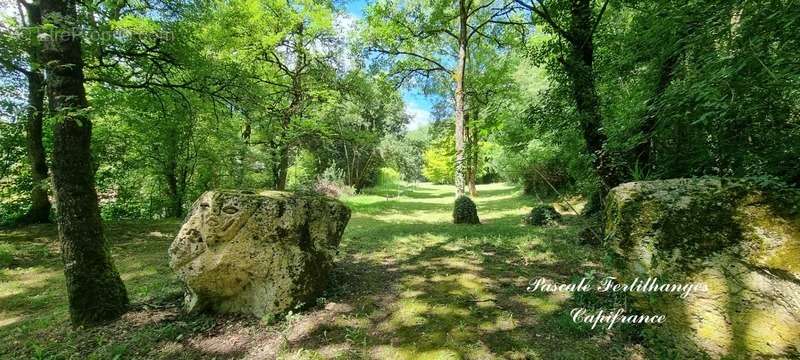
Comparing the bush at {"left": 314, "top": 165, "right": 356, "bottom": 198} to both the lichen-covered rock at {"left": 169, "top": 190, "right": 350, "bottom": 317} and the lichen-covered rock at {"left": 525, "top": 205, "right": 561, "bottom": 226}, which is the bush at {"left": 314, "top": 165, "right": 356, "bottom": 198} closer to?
the lichen-covered rock at {"left": 525, "top": 205, "right": 561, "bottom": 226}

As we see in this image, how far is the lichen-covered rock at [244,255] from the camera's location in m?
3.51

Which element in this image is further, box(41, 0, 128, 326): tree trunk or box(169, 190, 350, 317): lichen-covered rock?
box(169, 190, 350, 317): lichen-covered rock

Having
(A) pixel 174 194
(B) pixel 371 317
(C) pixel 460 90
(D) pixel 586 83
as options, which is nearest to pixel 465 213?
(C) pixel 460 90

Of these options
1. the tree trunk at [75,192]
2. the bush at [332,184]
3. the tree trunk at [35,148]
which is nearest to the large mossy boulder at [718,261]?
the tree trunk at [75,192]

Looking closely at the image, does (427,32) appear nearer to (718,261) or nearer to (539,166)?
(539,166)

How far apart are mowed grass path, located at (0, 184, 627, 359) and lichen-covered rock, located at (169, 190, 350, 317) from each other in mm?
205

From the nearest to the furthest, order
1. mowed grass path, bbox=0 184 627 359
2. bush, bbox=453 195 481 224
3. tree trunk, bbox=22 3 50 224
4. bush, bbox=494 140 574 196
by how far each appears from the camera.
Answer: mowed grass path, bbox=0 184 627 359 < tree trunk, bbox=22 3 50 224 < bush, bbox=453 195 481 224 < bush, bbox=494 140 574 196

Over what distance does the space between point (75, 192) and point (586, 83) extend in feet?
22.1

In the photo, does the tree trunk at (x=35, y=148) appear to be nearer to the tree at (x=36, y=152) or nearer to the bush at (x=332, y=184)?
the tree at (x=36, y=152)

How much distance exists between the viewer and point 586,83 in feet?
17.0

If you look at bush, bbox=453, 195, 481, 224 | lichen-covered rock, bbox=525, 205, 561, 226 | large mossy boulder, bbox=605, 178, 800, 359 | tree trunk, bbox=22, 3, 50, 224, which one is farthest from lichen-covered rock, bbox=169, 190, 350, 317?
tree trunk, bbox=22, 3, 50, 224

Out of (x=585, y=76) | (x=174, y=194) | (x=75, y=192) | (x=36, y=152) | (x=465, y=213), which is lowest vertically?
(x=465, y=213)

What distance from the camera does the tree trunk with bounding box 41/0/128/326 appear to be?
3.33 m

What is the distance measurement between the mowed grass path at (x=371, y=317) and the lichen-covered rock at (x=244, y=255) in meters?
0.21
